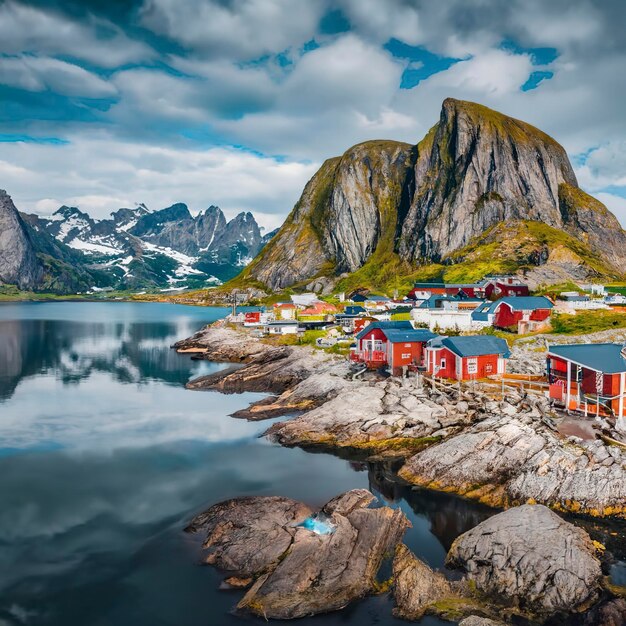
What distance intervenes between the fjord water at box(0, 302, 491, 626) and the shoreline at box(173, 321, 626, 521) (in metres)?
2.05

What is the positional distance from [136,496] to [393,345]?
1201 inches

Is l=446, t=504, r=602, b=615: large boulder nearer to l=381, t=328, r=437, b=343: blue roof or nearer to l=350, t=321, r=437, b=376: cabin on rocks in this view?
l=350, t=321, r=437, b=376: cabin on rocks

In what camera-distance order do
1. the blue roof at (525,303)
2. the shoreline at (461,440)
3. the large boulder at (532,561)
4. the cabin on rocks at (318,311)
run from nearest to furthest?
the large boulder at (532,561)
the shoreline at (461,440)
the blue roof at (525,303)
the cabin on rocks at (318,311)

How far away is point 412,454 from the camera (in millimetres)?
34500

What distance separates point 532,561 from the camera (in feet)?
64.2

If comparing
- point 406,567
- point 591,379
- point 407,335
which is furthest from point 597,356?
point 406,567

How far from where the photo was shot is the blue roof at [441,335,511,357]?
4572 centimetres

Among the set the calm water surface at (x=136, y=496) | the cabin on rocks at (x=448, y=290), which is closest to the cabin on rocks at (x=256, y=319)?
the cabin on rocks at (x=448, y=290)

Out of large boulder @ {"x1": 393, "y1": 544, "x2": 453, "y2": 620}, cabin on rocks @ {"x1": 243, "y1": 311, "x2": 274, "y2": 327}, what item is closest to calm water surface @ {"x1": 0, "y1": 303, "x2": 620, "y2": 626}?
large boulder @ {"x1": 393, "y1": 544, "x2": 453, "y2": 620}

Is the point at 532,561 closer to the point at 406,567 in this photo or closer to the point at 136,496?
the point at 406,567

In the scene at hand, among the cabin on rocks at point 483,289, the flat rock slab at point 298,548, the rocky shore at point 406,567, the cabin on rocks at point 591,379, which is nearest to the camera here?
the rocky shore at point 406,567

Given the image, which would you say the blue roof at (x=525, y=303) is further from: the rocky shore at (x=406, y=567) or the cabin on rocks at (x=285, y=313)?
the cabin on rocks at (x=285, y=313)

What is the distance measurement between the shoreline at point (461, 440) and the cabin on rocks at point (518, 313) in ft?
54.0

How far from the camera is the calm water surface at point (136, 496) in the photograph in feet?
63.7
